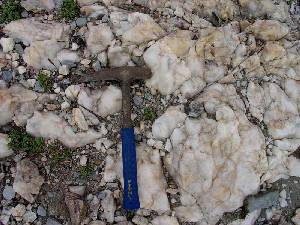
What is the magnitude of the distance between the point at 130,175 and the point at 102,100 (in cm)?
130

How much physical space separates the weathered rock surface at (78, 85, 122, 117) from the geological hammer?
18 cm

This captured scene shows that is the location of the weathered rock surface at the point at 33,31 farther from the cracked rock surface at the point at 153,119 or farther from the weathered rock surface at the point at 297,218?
the weathered rock surface at the point at 297,218

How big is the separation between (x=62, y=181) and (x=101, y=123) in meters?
1.10

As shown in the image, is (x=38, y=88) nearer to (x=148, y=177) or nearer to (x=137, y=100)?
(x=137, y=100)

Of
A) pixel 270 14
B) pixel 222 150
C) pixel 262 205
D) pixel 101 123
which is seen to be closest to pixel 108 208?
pixel 101 123

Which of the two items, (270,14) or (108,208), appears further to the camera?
(270,14)

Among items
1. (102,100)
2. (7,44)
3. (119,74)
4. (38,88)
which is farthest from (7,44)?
(119,74)

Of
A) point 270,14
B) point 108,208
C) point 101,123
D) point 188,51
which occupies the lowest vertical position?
point 108,208

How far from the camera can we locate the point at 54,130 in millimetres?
7027

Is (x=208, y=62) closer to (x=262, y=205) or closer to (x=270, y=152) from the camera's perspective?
(x=270, y=152)

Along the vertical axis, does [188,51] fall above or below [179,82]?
above

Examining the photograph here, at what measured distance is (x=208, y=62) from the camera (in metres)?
7.33

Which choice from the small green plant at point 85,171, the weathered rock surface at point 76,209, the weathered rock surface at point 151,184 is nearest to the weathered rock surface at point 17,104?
the small green plant at point 85,171

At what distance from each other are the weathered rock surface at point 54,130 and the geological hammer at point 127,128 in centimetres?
56
